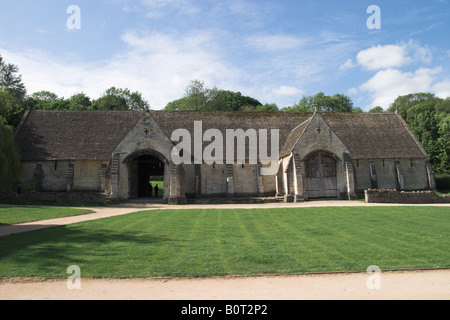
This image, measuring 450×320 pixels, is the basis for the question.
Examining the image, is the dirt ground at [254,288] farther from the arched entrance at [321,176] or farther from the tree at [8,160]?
the tree at [8,160]

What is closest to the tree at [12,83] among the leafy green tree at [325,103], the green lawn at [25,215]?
the green lawn at [25,215]

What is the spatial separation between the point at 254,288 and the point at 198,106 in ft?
177

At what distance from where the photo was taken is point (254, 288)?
20.1 ft

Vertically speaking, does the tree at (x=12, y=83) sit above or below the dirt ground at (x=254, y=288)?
Result: above

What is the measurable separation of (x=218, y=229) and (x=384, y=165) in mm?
25684

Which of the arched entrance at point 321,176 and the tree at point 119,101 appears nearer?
the arched entrance at point 321,176

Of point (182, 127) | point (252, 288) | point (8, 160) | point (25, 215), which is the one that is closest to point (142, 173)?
point (182, 127)

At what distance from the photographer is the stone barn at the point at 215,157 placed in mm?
26609

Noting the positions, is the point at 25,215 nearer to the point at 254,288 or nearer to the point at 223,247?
the point at 223,247

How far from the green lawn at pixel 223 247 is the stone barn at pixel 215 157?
12.9 m

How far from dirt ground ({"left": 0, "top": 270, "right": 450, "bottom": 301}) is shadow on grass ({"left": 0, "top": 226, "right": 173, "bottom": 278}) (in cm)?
55

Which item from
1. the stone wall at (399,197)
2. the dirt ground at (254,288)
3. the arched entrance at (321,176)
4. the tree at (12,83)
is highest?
the tree at (12,83)

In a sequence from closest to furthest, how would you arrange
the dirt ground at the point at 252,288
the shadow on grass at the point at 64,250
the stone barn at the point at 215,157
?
1. the dirt ground at the point at 252,288
2. the shadow on grass at the point at 64,250
3. the stone barn at the point at 215,157
